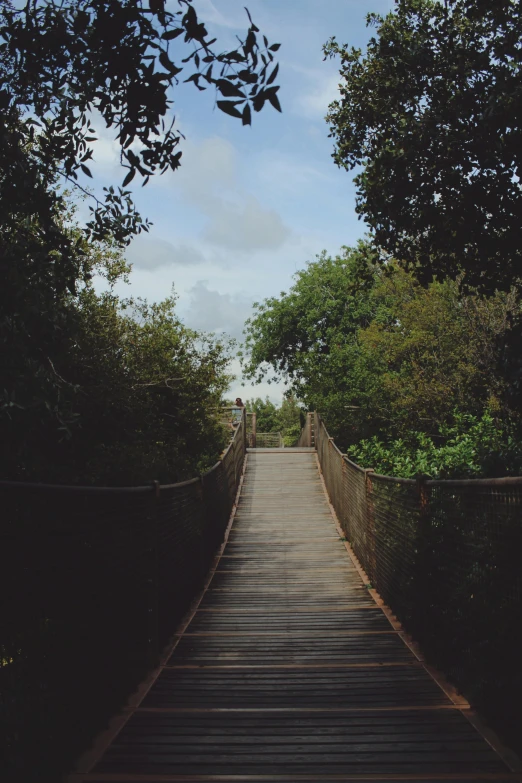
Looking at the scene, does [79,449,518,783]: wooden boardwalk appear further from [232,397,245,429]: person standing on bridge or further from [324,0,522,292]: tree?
[232,397,245,429]: person standing on bridge

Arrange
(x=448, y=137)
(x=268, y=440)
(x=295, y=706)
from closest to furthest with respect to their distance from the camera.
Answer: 1. (x=295, y=706)
2. (x=448, y=137)
3. (x=268, y=440)

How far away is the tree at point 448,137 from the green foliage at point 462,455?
84.0 inches

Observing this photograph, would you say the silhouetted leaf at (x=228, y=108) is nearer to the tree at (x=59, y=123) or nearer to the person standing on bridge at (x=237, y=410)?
the tree at (x=59, y=123)

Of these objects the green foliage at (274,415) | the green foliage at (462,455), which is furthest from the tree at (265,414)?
the green foliage at (462,455)

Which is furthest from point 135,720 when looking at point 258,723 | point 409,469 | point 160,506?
point 409,469

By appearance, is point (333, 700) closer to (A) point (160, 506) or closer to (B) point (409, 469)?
(A) point (160, 506)

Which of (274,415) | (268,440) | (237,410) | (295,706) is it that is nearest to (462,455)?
(295,706)

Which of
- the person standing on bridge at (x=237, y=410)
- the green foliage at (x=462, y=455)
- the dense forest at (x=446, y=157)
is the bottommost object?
the green foliage at (x=462, y=455)

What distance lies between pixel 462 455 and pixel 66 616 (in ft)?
29.4

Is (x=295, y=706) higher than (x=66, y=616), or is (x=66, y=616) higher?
(x=66, y=616)

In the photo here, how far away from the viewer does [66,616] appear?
9.82 ft

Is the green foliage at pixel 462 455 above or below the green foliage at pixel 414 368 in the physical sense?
below

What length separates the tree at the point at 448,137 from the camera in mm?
6590

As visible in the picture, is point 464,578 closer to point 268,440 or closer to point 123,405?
point 123,405
